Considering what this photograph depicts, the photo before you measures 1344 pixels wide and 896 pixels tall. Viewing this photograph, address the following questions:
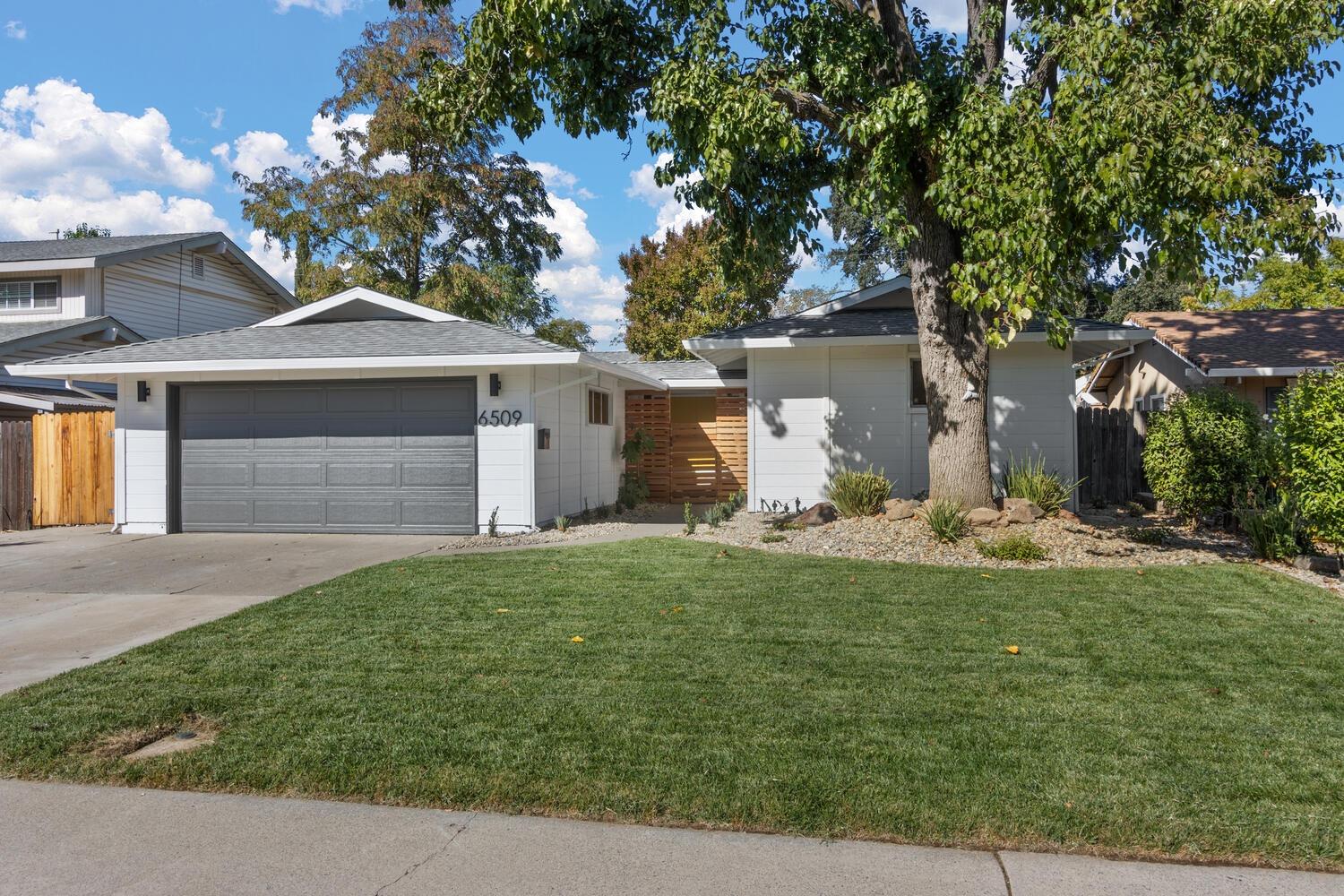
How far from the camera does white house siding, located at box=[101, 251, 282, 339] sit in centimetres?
2030

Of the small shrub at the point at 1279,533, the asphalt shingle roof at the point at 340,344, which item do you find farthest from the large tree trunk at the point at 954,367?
the asphalt shingle roof at the point at 340,344

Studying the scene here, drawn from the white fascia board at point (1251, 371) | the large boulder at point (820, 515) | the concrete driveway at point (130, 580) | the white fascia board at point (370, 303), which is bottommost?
the concrete driveway at point (130, 580)

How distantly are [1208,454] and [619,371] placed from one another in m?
8.46

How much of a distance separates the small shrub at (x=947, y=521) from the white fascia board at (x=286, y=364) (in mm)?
4916

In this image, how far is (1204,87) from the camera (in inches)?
306

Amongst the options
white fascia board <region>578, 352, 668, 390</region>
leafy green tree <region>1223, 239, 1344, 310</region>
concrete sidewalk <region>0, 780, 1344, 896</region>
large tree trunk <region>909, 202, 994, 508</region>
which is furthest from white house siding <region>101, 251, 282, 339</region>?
leafy green tree <region>1223, 239, 1344, 310</region>

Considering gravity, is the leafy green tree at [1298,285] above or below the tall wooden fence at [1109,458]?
above

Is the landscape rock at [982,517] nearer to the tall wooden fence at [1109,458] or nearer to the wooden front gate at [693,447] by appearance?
the tall wooden fence at [1109,458]

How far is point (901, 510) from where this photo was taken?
10.9 m

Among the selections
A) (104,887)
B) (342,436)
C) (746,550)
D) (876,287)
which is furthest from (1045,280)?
(342,436)

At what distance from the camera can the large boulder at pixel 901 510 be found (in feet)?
35.4

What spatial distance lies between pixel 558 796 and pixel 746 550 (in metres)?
6.46

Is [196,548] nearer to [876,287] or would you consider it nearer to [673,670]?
[673,670]

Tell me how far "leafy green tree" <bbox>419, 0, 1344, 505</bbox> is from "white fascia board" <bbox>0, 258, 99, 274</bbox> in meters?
12.3
